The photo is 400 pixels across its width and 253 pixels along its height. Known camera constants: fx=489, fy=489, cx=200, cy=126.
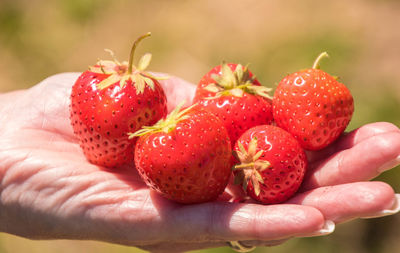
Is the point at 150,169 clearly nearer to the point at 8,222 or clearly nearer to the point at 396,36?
the point at 8,222

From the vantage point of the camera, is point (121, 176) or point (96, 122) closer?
point (96, 122)

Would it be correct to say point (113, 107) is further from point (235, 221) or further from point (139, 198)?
point (235, 221)

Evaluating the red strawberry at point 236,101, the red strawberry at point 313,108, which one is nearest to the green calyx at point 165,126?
the red strawberry at point 236,101

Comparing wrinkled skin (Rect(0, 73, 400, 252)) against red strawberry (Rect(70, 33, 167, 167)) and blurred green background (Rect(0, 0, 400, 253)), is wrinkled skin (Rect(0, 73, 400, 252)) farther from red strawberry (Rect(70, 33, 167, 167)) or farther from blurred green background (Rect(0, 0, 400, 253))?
blurred green background (Rect(0, 0, 400, 253))

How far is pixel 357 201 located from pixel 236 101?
1.93ft

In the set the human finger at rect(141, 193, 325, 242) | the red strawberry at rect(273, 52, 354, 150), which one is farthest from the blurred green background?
the human finger at rect(141, 193, 325, 242)

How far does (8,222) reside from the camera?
6.31 feet

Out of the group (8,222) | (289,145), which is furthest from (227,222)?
(8,222)

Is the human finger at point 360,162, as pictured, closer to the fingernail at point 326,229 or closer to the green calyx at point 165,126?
the fingernail at point 326,229

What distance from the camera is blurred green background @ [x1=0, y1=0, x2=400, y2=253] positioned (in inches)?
135

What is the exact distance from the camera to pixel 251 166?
1.63m

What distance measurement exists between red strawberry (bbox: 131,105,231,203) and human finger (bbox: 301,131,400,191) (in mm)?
362

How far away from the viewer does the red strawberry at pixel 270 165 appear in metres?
1.62

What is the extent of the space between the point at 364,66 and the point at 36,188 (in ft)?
8.40
